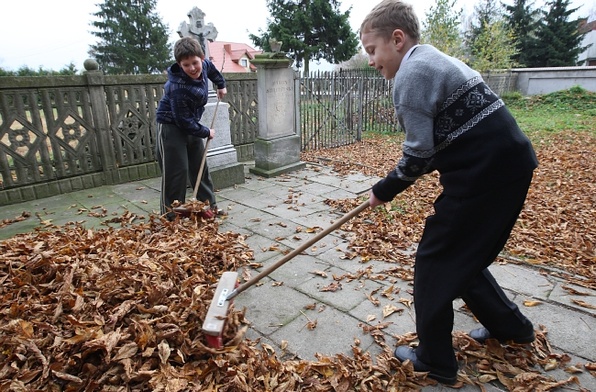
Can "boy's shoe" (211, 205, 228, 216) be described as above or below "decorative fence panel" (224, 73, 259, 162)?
below

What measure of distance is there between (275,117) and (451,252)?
5.40 metres

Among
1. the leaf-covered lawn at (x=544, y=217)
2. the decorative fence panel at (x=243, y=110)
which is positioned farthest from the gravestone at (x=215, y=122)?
the leaf-covered lawn at (x=544, y=217)

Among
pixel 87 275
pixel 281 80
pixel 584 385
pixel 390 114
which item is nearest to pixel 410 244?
pixel 584 385

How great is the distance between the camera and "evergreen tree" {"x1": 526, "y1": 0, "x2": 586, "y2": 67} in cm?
2898

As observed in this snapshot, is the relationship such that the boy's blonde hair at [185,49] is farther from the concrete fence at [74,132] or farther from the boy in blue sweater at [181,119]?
the concrete fence at [74,132]

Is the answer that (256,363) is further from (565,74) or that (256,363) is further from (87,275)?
(565,74)

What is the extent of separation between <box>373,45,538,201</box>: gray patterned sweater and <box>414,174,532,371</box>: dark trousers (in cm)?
8

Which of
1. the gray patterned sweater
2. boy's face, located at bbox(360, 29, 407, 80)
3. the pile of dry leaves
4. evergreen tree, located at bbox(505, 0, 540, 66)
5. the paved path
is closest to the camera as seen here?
the gray patterned sweater

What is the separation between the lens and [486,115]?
169 cm

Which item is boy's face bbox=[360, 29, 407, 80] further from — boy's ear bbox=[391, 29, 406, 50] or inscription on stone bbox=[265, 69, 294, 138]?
inscription on stone bbox=[265, 69, 294, 138]

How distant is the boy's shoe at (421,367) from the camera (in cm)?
206

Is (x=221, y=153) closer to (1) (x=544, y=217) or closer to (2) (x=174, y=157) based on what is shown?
(2) (x=174, y=157)

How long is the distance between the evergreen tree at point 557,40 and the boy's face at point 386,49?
34.7m

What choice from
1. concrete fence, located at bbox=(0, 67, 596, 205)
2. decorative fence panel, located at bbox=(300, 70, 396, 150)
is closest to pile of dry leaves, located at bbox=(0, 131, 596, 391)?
concrete fence, located at bbox=(0, 67, 596, 205)
